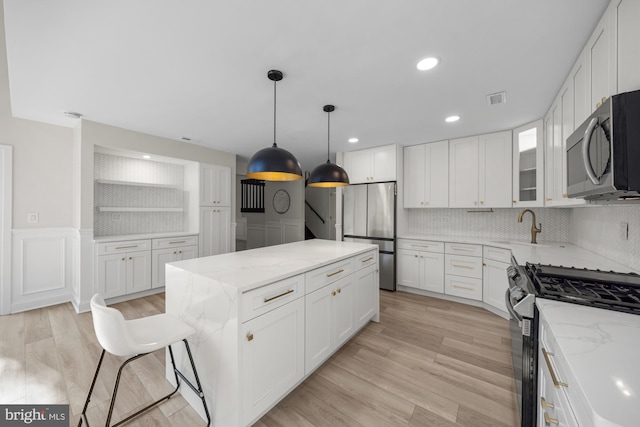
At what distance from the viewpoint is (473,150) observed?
3666mm

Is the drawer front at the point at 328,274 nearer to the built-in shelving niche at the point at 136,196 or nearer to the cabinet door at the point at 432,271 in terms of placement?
the cabinet door at the point at 432,271

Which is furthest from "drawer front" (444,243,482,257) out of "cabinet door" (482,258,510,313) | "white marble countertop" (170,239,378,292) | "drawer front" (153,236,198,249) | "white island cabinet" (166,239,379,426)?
"drawer front" (153,236,198,249)

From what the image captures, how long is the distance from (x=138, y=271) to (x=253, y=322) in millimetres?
3220

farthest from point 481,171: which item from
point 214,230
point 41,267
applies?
point 41,267


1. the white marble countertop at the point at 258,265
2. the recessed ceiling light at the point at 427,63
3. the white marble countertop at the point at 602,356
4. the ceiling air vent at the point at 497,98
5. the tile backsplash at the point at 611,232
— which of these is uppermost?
the recessed ceiling light at the point at 427,63

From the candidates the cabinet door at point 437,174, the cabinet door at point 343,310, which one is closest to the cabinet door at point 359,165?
the cabinet door at point 437,174

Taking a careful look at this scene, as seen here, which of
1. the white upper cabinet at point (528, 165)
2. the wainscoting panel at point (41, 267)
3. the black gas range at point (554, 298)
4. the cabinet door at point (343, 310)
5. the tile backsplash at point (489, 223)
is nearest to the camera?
the black gas range at point (554, 298)

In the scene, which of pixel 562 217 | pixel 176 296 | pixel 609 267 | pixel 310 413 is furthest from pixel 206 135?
pixel 562 217

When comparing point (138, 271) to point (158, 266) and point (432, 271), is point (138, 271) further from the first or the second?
point (432, 271)

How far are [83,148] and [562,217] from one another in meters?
6.19

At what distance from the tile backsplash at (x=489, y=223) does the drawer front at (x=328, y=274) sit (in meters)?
2.48

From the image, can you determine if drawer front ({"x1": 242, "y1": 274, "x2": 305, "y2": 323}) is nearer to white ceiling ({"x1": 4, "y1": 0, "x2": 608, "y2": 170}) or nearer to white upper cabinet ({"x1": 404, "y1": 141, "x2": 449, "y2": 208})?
white ceiling ({"x1": 4, "y1": 0, "x2": 608, "y2": 170})

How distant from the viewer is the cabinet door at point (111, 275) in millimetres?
3359

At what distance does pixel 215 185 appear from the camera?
15.2 feet
